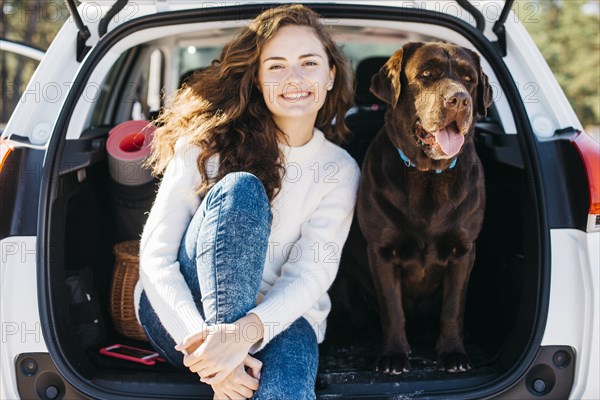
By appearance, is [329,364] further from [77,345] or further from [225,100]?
[225,100]

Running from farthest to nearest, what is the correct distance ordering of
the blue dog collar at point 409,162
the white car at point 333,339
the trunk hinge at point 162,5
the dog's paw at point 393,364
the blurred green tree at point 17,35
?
the blurred green tree at point 17,35 → the trunk hinge at point 162,5 → the blue dog collar at point 409,162 → the dog's paw at point 393,364 → the white car at point 333,339

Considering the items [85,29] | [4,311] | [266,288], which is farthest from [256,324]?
[85,29]

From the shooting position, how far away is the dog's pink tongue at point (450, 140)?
212cm

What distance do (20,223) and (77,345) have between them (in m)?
0.41

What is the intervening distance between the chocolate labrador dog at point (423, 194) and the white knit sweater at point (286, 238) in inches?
5.4

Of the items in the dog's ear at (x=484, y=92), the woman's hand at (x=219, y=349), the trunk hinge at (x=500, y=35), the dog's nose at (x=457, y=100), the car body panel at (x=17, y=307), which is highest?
the trunk hinge at (x=500, y=35)

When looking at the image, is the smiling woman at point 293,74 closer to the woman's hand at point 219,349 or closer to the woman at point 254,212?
the woman at point 254,212

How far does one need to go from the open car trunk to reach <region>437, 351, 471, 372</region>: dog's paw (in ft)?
0.13

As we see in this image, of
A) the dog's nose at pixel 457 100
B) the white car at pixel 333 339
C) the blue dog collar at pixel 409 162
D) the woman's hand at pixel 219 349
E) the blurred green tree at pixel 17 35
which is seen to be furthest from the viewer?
the blurred green tree at pixel 17 35

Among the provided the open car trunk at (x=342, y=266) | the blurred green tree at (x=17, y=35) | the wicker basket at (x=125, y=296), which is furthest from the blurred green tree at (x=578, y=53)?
the wicker basket at (x=125, y=296)

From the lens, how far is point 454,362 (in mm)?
2156

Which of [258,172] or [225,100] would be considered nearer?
[258,172]

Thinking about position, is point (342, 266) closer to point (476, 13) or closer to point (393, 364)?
point (393, 364)

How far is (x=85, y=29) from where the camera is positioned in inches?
90.6
